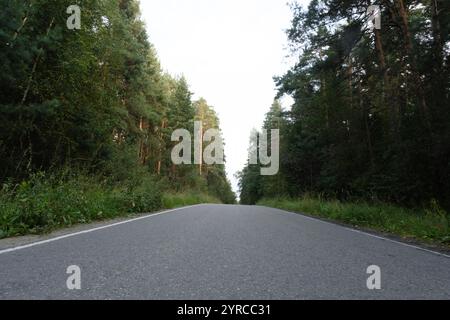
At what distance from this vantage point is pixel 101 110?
16.5m

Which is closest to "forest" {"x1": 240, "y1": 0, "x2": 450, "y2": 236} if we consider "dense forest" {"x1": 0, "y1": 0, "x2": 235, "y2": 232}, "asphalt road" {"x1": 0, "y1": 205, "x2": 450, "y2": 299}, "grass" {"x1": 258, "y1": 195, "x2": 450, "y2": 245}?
"grass" {"x1": 258, "y1": 195, "x2": 450, "y2": 245}

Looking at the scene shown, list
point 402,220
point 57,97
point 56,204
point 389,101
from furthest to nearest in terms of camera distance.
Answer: point 389,101 → point 57,97 → point 402,220 → point 56,204

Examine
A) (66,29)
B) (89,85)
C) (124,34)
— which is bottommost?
(89,85)

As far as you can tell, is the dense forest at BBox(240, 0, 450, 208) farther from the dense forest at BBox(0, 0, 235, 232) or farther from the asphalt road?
the dense forest at BBox(0, 0, 235, 232)

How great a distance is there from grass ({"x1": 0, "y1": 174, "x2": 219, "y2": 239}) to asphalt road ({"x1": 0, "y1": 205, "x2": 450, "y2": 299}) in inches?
61.6

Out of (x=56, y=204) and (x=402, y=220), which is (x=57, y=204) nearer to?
(x=56, y=204)

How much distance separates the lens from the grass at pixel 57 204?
6844 mm

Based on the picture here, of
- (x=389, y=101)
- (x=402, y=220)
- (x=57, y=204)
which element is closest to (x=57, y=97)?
(x=57, y=204)

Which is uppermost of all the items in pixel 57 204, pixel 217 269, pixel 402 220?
pixel 57 204

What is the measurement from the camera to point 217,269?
3.72 metres

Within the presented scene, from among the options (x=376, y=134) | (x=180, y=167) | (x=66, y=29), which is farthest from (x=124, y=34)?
(x=180, y=167)

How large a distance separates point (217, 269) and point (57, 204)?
603cm
